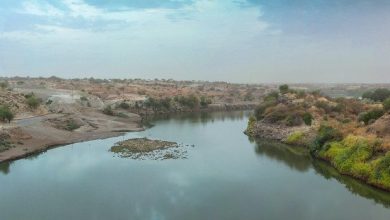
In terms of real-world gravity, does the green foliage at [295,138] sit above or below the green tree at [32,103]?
below

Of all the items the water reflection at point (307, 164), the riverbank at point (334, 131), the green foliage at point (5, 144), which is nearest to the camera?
the water reflection at point (307, 164)

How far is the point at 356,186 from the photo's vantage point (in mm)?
36375

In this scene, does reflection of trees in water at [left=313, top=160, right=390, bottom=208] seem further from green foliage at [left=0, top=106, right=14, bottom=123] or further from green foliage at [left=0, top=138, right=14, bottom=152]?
green foliage at [left=0, top=106, right=14, bottom=123]

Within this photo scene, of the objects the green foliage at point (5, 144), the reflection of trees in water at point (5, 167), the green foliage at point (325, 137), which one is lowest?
the reflection of trees in water at point (5, 167)

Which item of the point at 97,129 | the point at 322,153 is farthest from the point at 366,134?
the point at 97,129

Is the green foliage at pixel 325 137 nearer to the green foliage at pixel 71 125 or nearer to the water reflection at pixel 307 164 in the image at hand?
the water reflection at pixel 307 164

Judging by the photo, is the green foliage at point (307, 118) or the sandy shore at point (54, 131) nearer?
the sandy shore at point (54, 131)

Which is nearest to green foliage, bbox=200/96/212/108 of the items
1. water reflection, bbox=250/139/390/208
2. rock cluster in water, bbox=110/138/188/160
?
water reflection, bbox=250/139/390/208

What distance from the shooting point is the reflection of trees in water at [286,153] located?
4652cm

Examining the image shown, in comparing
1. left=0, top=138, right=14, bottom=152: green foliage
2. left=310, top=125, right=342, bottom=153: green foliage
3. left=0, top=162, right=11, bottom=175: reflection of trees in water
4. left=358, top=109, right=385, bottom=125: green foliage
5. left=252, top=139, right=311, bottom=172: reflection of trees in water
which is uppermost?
left=358, top=109, right=385, bottom=125: green foliage

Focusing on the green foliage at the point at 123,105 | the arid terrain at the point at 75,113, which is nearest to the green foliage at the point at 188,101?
the arid terrain at the point at 75,113

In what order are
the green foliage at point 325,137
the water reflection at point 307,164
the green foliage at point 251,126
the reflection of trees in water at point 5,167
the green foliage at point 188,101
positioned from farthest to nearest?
the green foliage at point 188,101 < the green foliage at point 251,126 < the green foliage at point 325,137 < the reflection of trees in water at point 5,167 < the water reflection at point 307,164

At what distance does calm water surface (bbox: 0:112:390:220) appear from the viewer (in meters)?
29.4

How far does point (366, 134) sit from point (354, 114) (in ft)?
81.2
